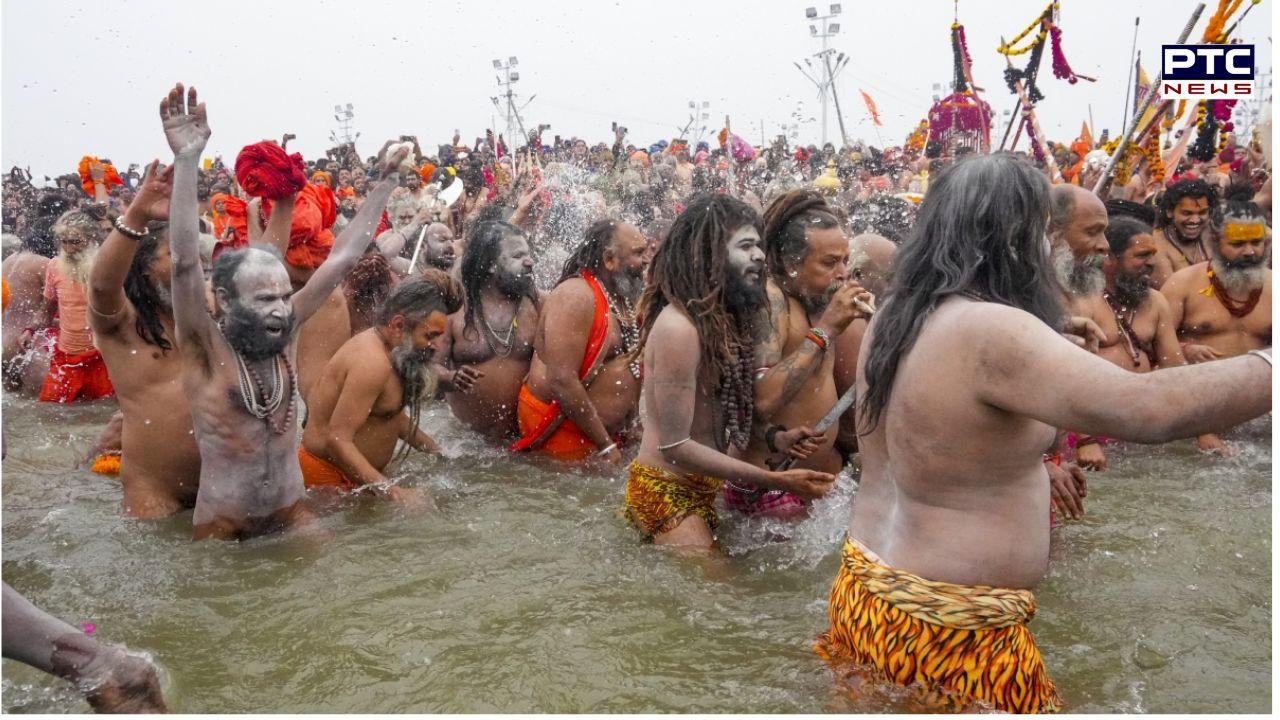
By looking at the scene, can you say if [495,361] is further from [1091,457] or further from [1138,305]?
[1138,305]

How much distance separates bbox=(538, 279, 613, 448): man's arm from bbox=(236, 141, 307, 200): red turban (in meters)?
1.46

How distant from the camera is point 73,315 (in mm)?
7793

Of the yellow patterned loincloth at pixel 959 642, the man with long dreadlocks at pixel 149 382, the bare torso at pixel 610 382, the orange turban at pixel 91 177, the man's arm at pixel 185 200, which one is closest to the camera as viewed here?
the yellow patterned loincloth at pixel 959 642

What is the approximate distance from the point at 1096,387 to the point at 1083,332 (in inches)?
53.9

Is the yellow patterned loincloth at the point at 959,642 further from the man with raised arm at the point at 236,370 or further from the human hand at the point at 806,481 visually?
the man with raised arm at the point at 236,370

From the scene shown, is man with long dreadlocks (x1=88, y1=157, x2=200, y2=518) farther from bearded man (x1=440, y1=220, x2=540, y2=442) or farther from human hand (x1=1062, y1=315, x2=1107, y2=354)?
human hand (x1=1062, y1=315, x2=1107, y2=354)

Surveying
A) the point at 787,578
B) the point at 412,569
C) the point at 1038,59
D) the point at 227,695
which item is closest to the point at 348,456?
the point at 412,569

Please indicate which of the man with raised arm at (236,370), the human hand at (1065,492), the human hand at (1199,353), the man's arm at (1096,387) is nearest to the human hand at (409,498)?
the man with raised arm at (236,370)

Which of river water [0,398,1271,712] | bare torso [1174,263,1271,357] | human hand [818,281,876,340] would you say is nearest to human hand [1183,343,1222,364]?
bare torso [1174,263,1271,357]

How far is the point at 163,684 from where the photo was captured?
3182 millimetres

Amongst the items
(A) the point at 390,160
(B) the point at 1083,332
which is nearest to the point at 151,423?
(A) the point at 390,160

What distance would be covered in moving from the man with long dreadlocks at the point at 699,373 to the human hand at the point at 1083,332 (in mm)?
994

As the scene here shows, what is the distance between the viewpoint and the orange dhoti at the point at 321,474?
487cm

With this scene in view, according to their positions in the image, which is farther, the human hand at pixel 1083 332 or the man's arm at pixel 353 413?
the man's arm at pixel 353 413
